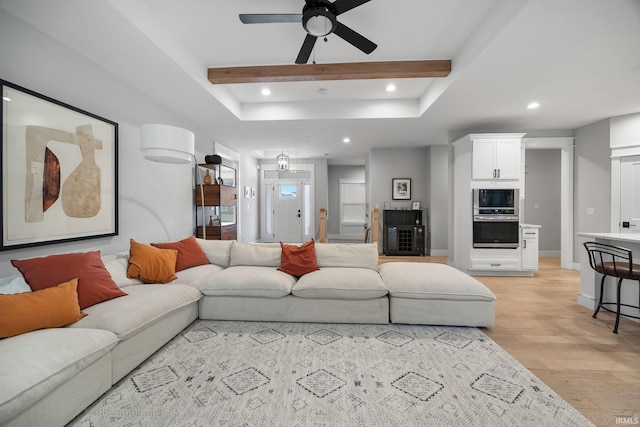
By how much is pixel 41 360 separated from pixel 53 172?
1.70 m

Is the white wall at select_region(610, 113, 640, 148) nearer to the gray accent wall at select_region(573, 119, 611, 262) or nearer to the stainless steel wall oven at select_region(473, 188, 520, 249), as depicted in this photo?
the gray accent wall at select_region(573, 119, 611, 262)

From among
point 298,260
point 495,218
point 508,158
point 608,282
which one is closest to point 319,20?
point 298,260

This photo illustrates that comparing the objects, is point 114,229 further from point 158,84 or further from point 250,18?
point 250,18

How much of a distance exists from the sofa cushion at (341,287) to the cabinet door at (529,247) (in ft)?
11.2

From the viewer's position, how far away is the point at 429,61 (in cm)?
310

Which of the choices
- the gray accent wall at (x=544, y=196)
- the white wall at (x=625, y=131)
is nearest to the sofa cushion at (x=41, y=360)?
the white wall at (x=625, y=131)

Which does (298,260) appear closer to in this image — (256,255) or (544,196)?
(256,255)

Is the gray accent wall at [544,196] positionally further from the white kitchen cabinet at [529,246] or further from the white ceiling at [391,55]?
the white kitchen cabinet at [529,246]

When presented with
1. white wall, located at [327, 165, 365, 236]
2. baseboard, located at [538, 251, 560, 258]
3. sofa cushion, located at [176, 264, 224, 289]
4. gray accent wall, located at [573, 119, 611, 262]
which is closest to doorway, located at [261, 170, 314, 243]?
white wall, located at [327, 165, 365, 236]

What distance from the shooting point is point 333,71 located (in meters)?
3.17

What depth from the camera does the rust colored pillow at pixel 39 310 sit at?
4.70 feet

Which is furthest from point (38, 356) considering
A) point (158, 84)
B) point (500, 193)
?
point (500, 193)

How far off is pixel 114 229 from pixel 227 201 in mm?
1986

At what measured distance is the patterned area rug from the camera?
143 cm
